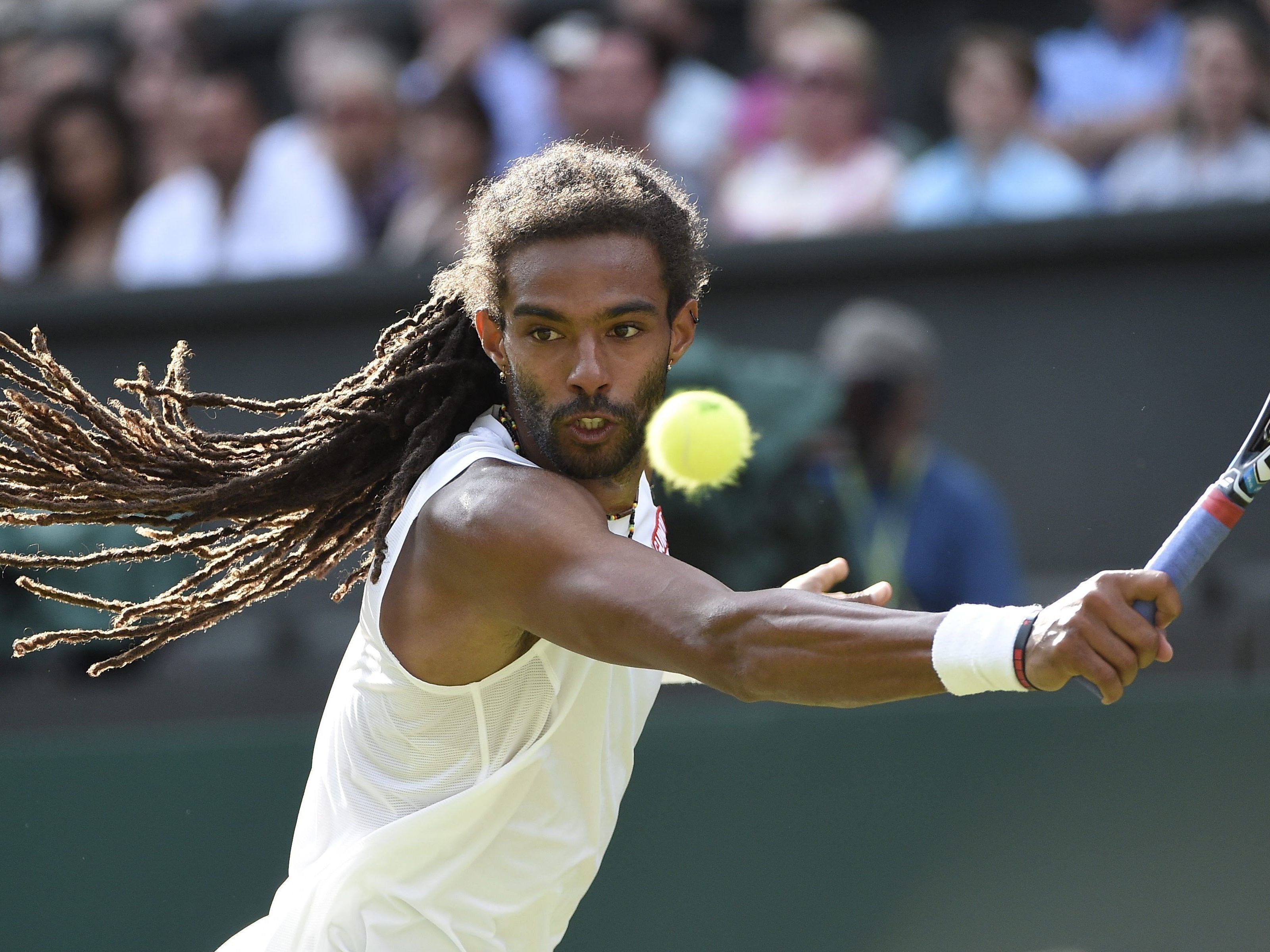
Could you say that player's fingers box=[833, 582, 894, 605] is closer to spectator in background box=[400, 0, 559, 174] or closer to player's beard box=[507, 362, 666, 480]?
player's beard box=[507, 362, 666, 480]

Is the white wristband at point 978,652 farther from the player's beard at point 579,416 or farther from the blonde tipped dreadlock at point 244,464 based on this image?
the blonde tipped dreadlock at point 244,464

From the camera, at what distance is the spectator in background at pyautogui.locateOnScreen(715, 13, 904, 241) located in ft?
19.5

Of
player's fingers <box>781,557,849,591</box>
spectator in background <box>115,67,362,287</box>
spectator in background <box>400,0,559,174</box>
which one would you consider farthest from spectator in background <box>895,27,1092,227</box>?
player's fingers <box>781,557,849,591</box>

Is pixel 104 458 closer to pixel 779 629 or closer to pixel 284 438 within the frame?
pixel 284 438

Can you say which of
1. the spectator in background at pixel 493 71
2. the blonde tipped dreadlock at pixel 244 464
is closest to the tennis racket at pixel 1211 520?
the blonde tipped dreadlock at pixel 244 464

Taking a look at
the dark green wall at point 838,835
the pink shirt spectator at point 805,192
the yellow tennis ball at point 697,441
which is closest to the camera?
the yellow tennis ball at point 697,441

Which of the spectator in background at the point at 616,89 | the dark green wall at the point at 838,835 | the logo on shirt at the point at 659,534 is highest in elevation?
the spectator in background at the point at 616,89

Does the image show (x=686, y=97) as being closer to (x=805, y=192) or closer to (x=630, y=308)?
(x=805, y=192)

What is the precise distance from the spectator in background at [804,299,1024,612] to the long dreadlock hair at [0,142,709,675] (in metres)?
2.14

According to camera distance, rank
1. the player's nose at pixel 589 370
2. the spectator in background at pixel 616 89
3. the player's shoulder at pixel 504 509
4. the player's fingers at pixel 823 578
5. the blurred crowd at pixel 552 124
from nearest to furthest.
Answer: the player's shoulder at pixel 504 509 < the player's nose at pixel 589 370 < the player's fingers at pixel 823 578 < the blurred crowd at pixel 552 124 < the spectator in background at pixel 616 89

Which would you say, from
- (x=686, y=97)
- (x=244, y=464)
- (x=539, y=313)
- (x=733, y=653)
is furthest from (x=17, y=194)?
(x=733, y=653)

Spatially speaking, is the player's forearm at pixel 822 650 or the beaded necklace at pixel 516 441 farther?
the beaded necklace at pixel 516 441

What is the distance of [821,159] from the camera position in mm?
6031

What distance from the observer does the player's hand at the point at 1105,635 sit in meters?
1.95
